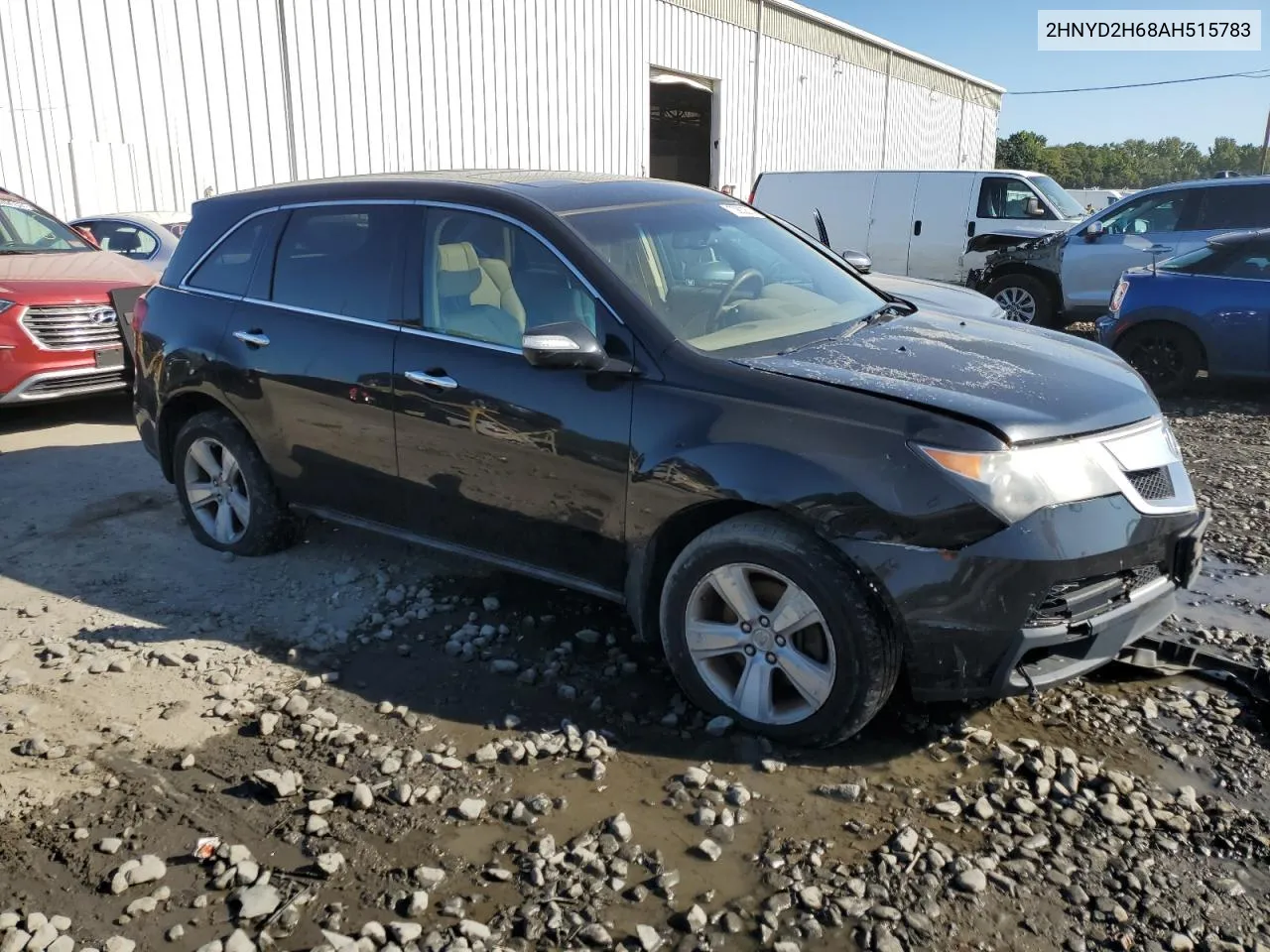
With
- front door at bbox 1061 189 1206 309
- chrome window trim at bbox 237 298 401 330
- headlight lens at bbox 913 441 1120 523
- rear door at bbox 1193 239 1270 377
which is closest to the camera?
headlight lens at bbox 913 441 1120 523

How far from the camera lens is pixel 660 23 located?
71.1ft

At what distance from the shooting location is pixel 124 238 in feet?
34.6

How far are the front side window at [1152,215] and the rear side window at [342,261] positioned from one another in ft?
30.8

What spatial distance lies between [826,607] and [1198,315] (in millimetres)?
6837

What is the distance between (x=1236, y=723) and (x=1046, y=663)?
3.01 feet

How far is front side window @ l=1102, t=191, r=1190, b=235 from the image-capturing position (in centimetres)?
1088

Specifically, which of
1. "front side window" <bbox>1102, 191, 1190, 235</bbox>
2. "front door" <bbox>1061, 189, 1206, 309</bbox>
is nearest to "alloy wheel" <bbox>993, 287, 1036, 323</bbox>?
"front door" <bbox>1061, 189, 1206, 309</bbox>

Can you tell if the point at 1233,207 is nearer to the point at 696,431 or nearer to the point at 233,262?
the point at 696,431

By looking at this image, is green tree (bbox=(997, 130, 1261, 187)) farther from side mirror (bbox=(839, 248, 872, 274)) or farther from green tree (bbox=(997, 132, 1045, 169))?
side mirror (bbox=(839, 248, 872, 274))

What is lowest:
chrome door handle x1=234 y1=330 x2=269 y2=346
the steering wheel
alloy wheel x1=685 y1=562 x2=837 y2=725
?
alloy wheel x1=685 y1=562 x2=837 y2=725

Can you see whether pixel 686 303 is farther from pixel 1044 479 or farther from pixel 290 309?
pixel 290 309

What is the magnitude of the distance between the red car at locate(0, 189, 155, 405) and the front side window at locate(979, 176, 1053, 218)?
10.1 metres

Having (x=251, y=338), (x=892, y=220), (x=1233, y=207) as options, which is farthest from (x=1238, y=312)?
(x=251, y=338)

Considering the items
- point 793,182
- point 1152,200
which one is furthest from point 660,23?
point 1152,200
